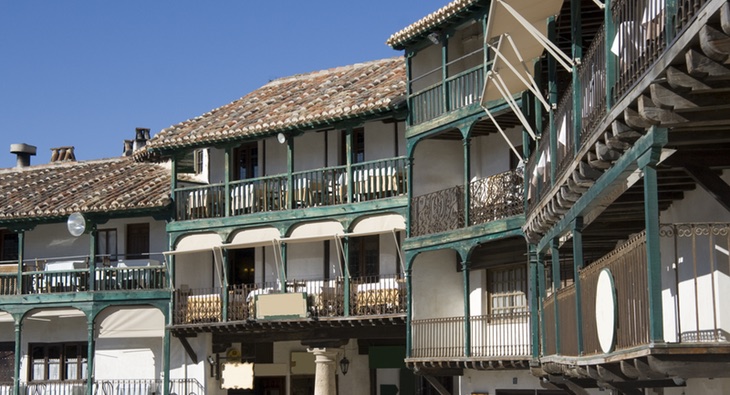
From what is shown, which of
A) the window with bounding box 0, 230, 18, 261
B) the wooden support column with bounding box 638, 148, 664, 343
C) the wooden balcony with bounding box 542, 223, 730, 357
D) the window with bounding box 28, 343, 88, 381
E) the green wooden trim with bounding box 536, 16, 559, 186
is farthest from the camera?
the window with bounding box 0, 230, 18, 261

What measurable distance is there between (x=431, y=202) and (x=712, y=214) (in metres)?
14.5

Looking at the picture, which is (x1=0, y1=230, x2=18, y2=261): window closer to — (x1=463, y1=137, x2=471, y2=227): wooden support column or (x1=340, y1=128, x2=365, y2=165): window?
(x1=340, y1=128, x2=365, y2=165): window

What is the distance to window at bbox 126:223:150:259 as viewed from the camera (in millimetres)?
39188

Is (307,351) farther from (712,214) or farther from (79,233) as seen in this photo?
(712,214)

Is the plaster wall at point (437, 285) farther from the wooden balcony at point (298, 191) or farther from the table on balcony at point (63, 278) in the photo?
the table on balcony at point (63, 278)

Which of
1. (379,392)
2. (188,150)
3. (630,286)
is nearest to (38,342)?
(188,150)

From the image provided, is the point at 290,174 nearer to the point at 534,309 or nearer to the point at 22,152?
the point at 534,309

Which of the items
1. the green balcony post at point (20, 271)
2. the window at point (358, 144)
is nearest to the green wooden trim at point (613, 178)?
the window at point (358, 144)

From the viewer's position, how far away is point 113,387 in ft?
124

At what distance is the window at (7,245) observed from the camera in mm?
42312

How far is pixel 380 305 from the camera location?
31766 millimetres

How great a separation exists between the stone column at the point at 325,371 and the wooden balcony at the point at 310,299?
1.05 metres

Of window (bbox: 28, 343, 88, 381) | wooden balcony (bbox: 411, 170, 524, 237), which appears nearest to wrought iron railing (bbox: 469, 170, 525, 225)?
wooden balcony (bbox: 411, 170, 524, 237)

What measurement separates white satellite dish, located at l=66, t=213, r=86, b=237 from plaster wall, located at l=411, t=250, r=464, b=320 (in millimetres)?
11640
